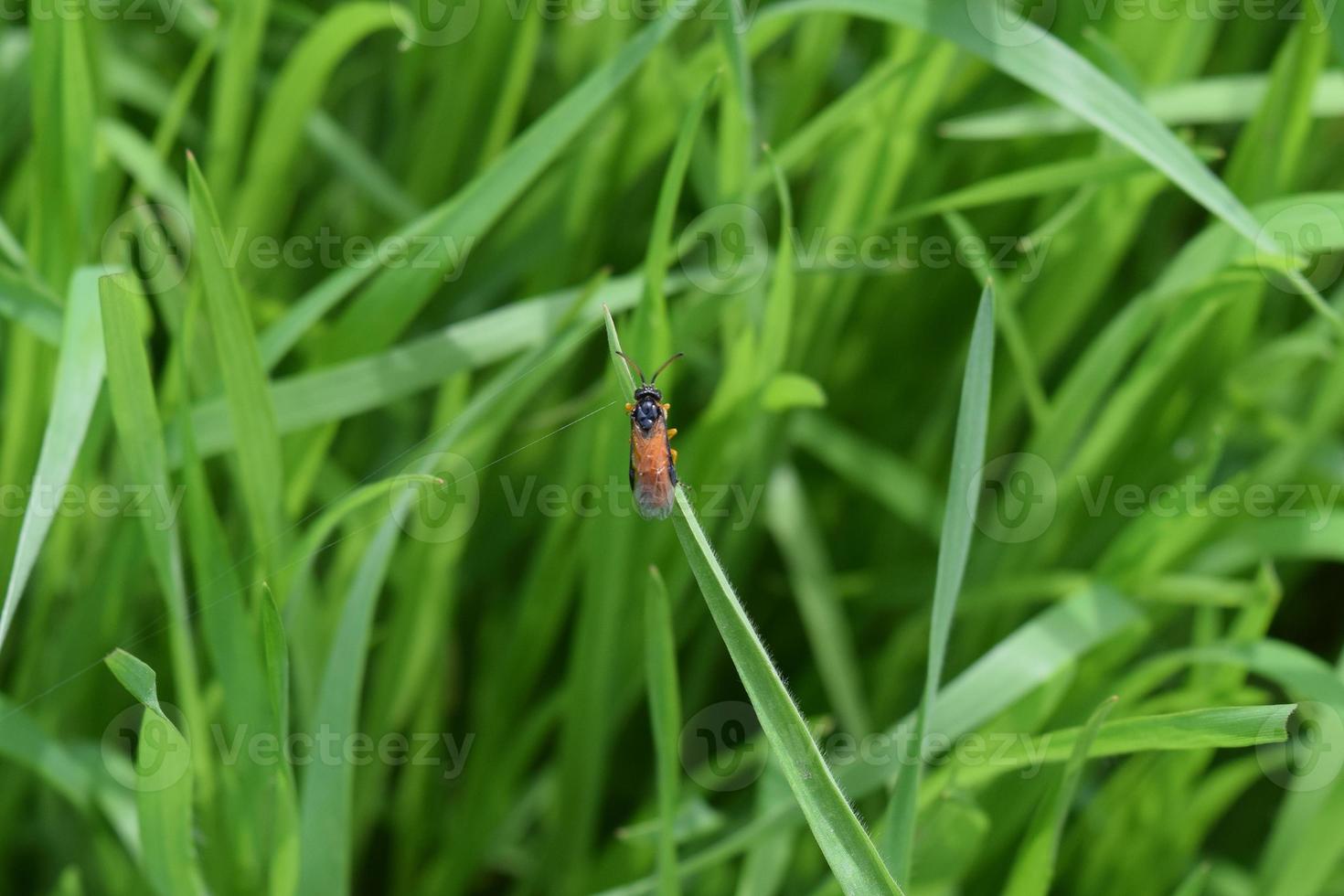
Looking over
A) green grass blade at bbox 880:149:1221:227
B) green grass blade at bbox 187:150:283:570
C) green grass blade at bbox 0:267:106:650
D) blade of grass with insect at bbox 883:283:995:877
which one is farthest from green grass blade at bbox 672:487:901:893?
green grass blade at bbox 880:149:1221:227

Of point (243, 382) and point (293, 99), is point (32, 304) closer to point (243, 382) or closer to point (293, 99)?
point (243, 382)

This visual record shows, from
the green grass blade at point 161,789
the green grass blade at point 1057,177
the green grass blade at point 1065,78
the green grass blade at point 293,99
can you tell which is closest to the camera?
the green grass blade at point 161,789

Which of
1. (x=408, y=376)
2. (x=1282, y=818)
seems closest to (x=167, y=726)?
(x=408, y=376)

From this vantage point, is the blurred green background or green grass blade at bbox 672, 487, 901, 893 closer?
green grass blade at bbox 672, 487, 901, 893

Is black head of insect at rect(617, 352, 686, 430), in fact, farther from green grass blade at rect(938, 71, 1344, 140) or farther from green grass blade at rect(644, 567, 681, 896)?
green grass blade at rect(938, 71, 1344, 140)

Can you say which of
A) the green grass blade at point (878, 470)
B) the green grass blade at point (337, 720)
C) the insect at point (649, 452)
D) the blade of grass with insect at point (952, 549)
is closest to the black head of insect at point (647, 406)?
the insect at point (649, 452)

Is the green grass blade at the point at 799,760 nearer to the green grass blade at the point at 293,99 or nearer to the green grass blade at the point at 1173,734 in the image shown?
the green grass blade at the point at 1173,734

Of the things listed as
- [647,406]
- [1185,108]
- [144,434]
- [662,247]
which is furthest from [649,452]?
[1185,108]
